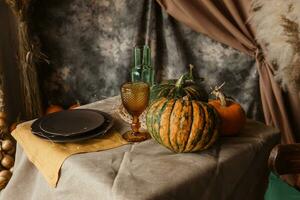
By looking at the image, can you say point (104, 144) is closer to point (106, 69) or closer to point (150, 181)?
point (150, 181)

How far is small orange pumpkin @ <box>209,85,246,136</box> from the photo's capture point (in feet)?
3.77

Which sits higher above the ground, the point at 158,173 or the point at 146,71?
the point at 146,71

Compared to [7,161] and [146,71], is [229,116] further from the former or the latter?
[7,161]

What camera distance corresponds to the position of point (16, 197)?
1.29m

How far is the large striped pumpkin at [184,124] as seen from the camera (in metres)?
1.01

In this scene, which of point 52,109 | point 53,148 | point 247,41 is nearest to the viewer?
point 53,148

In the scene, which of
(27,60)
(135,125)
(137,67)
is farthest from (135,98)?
(27,60)

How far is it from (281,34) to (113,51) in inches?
41.6

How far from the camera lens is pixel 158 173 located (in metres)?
0.97

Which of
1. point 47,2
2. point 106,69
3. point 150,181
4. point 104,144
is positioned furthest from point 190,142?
point 47,2

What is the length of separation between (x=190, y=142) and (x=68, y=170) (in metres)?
0.36

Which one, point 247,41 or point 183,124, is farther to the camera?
point 247,41

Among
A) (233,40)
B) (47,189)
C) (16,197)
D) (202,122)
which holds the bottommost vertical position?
(16,197)

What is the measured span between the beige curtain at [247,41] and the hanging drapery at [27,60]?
3.26 ft
